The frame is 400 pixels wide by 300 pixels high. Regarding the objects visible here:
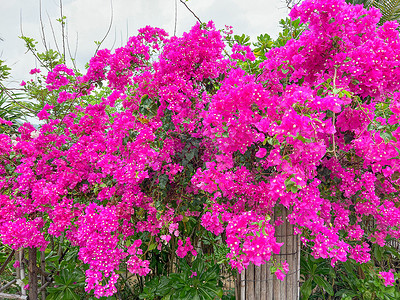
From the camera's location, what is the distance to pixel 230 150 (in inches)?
48.3

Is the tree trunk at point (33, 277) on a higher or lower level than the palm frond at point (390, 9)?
lower

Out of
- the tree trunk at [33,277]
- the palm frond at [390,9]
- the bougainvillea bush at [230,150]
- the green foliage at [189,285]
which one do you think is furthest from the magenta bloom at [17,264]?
the palm frond at [390,9]

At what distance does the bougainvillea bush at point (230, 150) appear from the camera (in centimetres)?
108

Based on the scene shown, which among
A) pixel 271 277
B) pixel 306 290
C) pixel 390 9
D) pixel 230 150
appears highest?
pixel 390 9

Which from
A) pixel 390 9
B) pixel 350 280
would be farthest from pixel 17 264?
pixel 390 9

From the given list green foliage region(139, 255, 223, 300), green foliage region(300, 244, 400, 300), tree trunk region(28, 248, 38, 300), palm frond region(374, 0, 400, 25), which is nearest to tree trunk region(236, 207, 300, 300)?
green foliage region(139, 255, 223, 300)

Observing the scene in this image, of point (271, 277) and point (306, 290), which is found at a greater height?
point (271, 277)

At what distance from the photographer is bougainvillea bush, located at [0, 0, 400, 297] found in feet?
3.53

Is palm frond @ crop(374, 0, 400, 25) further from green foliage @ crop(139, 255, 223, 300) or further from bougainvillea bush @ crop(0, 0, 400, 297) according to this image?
green foliage @ crop(139, 255, 223, 300)

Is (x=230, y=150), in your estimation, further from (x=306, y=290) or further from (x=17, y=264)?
(x=17, y=264)

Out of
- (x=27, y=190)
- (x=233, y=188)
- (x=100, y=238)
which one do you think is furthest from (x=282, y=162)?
(x=27, y=190)

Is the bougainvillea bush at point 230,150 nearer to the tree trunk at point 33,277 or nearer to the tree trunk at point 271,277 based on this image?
the tree trunk at point 271,277

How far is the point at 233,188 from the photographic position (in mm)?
1301

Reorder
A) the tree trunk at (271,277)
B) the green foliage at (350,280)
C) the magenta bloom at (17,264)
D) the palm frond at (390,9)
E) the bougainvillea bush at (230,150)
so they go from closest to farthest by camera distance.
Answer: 1. the bougainvillea bush at (230,150)
2. the tree trunk at (271,277)
3. the green foliage at (350,280)
4. the magenta bloom at (17,264)
5. the palm frond at (390,9)
